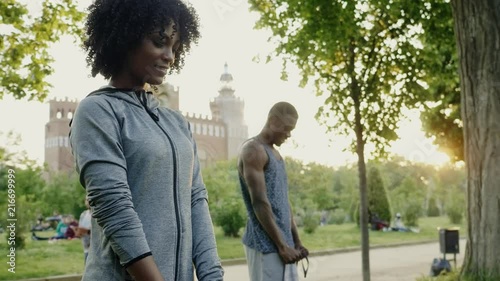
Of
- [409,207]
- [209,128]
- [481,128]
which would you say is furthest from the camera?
[209,128]

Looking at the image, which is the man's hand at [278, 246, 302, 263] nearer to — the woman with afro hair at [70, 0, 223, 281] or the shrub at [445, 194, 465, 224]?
the woman with afro hair at [70, 0, 223, 281]

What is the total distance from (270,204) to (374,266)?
1161cm

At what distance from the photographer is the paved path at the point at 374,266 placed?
12.6m

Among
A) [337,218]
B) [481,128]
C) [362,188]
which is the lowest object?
[337,218]

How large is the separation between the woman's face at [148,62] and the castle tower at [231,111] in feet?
350

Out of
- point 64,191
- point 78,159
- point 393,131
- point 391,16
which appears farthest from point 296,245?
point 64,191

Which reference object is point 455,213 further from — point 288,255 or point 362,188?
point 288,255

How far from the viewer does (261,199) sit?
402cm

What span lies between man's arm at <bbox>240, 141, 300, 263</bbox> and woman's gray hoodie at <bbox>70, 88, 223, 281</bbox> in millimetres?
2142

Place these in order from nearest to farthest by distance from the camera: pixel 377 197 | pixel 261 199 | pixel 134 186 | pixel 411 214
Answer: pixel 134 186 < pixel 261 199 < pixel 377 197 < pixel 411 214

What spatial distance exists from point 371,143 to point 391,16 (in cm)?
205

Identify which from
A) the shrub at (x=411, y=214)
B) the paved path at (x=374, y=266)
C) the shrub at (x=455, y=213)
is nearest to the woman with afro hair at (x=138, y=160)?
the paved path at (x=374, y=266)

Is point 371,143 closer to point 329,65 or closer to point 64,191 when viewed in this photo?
point 329,65

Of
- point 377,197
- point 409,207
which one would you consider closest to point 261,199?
point 377,197
